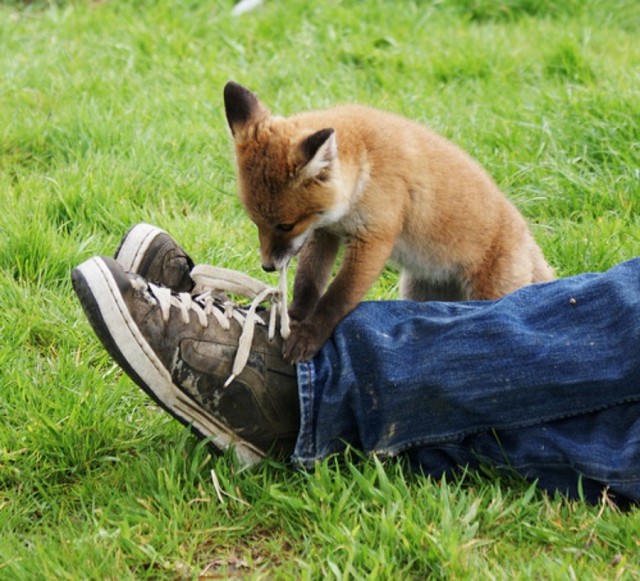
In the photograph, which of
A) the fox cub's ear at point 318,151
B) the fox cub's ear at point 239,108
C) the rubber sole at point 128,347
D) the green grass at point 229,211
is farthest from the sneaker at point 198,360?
the fox cub's ear at point 239,108

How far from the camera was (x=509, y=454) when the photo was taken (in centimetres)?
299

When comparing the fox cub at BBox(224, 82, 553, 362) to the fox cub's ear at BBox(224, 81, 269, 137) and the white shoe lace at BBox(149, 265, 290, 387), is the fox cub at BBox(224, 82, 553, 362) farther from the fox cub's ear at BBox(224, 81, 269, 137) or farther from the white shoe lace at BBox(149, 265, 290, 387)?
the white shoe lace at BBox(149, 265, 290, 387)

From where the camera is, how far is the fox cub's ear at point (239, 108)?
11.5 feet

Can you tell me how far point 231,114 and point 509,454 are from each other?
62.9 inches

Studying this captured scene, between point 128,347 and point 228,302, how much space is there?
457 mm

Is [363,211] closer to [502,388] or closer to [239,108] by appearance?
[239,108]

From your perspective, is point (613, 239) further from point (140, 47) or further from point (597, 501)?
point (140, 47)

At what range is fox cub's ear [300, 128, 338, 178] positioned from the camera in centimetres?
321

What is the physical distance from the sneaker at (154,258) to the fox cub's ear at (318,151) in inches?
25.9

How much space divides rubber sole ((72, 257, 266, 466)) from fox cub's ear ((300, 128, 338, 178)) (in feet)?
2.55

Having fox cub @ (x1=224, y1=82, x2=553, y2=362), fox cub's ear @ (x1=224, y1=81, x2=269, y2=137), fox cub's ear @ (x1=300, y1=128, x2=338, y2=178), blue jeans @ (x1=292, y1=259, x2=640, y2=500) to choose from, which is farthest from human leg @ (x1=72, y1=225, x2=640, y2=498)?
fox cub's ear @ (x1=224, y1=81, x2=269, y2=137)

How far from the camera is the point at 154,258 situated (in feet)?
11.8

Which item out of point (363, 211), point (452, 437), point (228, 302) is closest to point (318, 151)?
point (363, 211)

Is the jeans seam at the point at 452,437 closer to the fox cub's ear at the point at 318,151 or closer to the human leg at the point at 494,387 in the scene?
the human leg at the point at 494,387
